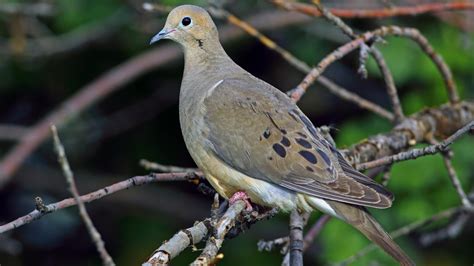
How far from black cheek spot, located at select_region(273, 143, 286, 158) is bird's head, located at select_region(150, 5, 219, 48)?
76cm

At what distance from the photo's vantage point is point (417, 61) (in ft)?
15.7

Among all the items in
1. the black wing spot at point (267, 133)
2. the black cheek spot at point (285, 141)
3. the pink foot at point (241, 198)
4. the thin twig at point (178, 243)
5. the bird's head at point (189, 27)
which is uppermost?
the bird's head at point (189, 27)

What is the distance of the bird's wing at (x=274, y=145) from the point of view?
3.18m

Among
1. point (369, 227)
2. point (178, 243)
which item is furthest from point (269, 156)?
point (178, 243)

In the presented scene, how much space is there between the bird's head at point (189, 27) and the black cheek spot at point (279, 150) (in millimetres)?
765

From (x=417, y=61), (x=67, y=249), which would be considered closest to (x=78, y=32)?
(x=67, y=249)

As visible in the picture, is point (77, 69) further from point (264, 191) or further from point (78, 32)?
point (264, 191)

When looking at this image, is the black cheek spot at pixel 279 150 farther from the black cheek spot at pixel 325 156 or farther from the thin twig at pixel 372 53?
the thin twig at pixel 372 53

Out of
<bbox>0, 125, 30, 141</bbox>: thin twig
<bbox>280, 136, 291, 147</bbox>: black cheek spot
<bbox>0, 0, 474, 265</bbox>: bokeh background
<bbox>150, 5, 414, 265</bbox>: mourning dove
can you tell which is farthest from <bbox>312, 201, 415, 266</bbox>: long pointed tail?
<bbox>0, 125, 30, 141</bbox>: thin twig

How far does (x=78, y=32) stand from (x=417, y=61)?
182 centimetres

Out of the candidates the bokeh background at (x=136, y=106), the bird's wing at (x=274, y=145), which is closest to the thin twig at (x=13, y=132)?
the bokeh background at (x=136, y=106)

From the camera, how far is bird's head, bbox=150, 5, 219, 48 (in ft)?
12.7

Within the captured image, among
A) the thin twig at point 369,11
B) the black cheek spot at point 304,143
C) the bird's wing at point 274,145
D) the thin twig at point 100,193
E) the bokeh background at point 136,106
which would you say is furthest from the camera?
the bokeh background at point 136,106

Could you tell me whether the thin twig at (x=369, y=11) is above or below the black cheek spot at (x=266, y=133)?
above
